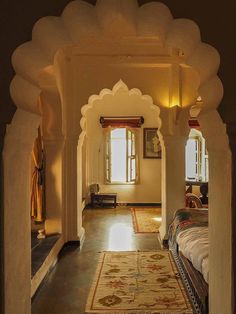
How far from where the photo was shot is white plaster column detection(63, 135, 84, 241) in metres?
6.34

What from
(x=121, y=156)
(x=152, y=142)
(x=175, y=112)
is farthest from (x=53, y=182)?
(x=152, y=142)

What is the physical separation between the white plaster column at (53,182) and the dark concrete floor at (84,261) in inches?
22.7

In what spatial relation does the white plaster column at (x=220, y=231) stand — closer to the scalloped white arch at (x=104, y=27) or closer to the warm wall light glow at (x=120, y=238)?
the scalloped white arch at (x=104, y=27)

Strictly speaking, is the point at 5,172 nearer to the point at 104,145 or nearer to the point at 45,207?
the point at 45,207

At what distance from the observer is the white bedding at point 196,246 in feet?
11.8

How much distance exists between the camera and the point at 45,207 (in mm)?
5848

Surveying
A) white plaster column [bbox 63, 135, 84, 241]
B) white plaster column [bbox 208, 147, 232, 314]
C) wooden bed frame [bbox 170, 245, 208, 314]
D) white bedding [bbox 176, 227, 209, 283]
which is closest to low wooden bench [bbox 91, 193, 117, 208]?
white plaster column [bbox 63, 135, 84, 241]

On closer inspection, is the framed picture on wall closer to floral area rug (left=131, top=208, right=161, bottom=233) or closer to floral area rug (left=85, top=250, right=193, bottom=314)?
floral area rug (left=131, top=208, right=161, bottom=233)

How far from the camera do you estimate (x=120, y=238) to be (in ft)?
23.1

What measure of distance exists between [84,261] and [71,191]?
1470mm

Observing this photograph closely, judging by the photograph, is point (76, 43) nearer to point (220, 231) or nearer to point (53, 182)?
point (220, 231)

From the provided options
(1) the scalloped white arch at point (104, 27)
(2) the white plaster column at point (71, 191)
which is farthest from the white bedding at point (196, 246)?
(2) the white plaster column at point (71, 191)

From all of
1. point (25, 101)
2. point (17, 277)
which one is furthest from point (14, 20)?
point (17, 277)

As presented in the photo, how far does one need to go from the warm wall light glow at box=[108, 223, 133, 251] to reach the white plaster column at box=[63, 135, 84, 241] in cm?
73
